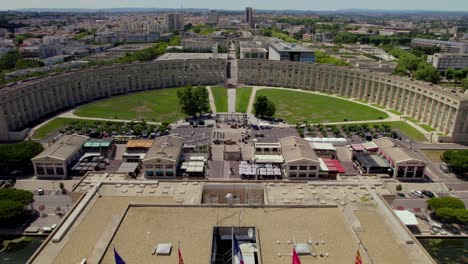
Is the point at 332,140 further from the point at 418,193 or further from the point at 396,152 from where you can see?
the point at 418,193

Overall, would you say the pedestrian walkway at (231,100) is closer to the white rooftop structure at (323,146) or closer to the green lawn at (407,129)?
the white rooftop structure at (323,146)

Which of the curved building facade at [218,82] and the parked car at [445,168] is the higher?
the curved building facade at [218,82]

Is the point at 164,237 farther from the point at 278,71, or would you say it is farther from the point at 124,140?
the point at 278,71

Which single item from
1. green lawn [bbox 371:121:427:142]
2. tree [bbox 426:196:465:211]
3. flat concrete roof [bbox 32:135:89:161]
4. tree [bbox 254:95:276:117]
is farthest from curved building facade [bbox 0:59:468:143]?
tree [bbox 254:95:276:117]

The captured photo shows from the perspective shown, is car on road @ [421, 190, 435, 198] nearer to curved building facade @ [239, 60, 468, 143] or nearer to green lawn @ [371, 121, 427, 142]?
green lawn @ [371, 121, 427, 142]

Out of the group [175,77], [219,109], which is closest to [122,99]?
[175,77]

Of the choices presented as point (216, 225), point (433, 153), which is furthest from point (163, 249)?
point (433, 153)

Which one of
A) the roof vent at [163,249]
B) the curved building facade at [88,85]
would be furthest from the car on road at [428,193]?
the curved building facade at [88,85]
